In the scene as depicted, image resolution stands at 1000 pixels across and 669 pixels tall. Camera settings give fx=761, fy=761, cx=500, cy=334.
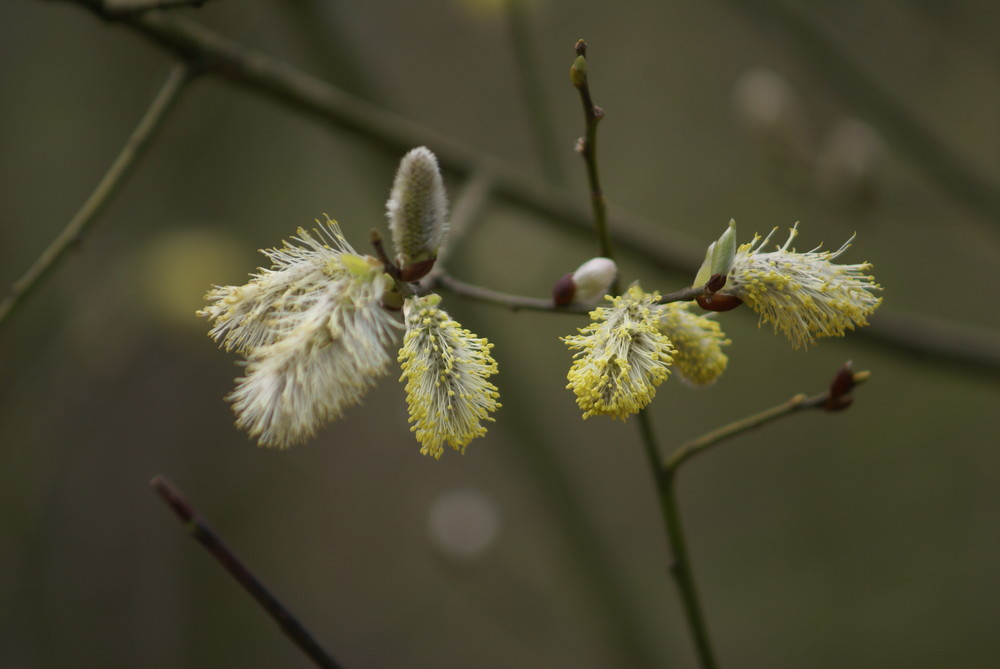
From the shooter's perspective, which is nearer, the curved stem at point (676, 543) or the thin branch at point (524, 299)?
the thin branch at point (524, 299)

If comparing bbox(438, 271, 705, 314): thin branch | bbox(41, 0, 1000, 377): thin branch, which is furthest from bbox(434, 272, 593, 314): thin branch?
bbox(41, 0, 1000, 377): thin branch

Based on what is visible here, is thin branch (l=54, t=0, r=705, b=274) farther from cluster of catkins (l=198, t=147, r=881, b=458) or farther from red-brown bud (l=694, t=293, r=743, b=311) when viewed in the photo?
red-brown bud (l=694, t=293, r=743, b=311)

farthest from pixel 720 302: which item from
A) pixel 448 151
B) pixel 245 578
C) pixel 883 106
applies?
pixel 883 106

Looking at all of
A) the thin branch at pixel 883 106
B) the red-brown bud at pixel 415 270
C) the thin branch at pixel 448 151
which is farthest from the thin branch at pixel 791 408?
the thin branch at pixel 883 106

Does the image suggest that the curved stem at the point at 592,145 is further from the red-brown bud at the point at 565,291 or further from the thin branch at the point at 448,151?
the thin branch at the point at 448,151

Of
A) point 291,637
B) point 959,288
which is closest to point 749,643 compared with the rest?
point 959,288

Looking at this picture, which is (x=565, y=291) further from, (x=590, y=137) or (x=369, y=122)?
(x=369, y=122)

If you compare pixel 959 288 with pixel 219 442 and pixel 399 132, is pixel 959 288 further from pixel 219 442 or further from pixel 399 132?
pixel 219 442

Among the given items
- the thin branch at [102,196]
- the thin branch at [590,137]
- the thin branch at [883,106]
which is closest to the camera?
the thin branch at [590,137]
